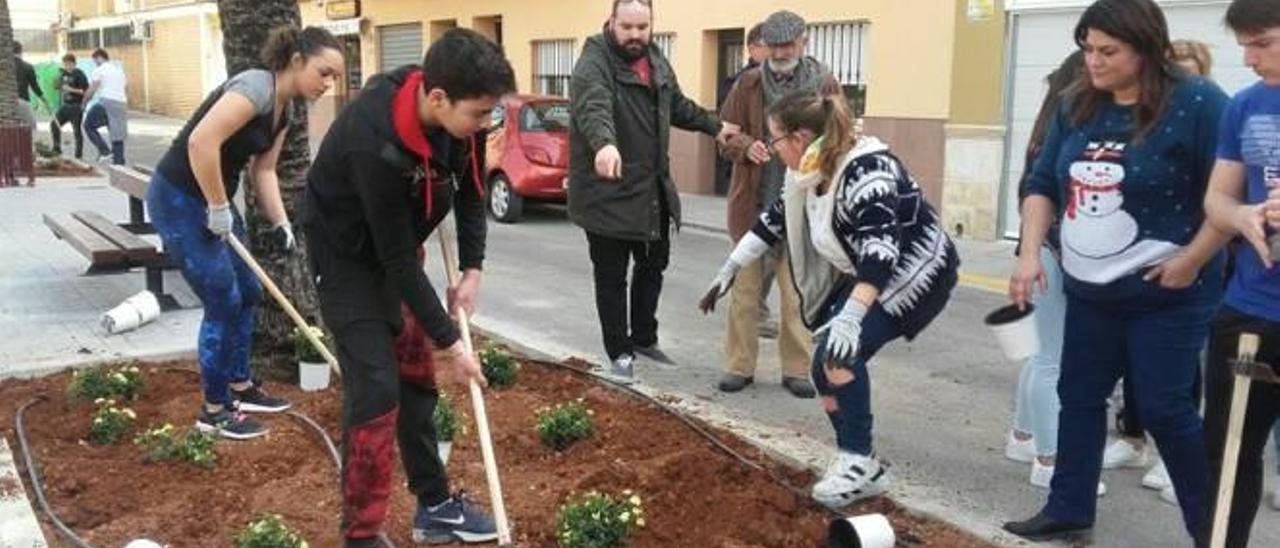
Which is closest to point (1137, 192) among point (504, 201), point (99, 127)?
point (504, 201)

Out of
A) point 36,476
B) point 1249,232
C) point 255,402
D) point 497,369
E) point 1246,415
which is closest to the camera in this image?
point 1249,232

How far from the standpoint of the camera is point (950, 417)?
5.62 m

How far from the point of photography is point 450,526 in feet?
12.6

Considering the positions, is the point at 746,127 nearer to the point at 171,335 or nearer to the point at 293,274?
the point at 293,274

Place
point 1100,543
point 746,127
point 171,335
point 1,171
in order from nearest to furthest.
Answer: point 1100,543, point 746,127, point 171,335, point 1,171

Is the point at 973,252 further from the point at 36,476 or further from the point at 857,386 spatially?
the point at 36,476

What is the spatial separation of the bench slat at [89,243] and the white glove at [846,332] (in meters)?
4.57

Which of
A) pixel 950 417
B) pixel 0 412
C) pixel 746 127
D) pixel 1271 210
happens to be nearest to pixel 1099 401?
pixel 1271 210

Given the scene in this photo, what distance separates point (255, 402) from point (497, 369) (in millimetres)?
1052

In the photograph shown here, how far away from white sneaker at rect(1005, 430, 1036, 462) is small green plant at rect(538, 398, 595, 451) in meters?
1.66

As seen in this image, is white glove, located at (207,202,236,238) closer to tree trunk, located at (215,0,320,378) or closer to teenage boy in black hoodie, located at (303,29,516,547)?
tree trunk, located at (215,0,320,378)

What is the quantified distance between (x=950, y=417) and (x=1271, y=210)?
2.68 metres

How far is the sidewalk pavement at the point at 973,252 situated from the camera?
9.80m

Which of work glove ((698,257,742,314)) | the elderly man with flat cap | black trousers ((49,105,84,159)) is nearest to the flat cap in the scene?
the elderly man with flat cap
